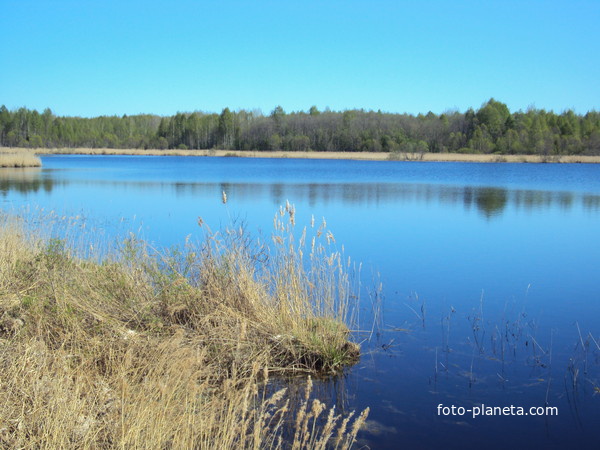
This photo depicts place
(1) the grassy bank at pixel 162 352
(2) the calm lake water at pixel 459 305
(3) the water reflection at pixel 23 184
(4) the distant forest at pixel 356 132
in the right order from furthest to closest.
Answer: (4) the distant forest at pixel 356 132 → (3) the water reflection at pixel 23 184 → (2) the calm lake water at pixel 459 305 → (1) the grassy bank at pixel 162 352

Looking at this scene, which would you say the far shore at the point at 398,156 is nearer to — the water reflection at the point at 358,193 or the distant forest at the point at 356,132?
the distant forest at the point at 356,132

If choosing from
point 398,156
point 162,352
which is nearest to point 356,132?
point 398,156

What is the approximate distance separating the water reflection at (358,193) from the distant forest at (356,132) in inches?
1451

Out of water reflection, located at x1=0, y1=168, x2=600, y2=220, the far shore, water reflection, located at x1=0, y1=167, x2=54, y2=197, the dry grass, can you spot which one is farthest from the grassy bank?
the far shore

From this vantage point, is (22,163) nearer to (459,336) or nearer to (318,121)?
(459,336)

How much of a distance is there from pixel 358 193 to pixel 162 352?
15784 millimetres

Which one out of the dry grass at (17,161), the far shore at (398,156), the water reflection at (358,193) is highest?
the far shore at (398,156)

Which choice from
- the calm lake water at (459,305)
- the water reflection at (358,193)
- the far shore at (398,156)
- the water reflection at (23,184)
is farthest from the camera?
the far shore at (398,156)

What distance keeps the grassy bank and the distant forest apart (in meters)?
54.3

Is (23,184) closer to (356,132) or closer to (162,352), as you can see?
(162,352)


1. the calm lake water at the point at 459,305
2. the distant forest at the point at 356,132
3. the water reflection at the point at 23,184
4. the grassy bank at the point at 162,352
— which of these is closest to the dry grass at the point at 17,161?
the water reflection at the point at 23,184

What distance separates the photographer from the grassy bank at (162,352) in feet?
9.21

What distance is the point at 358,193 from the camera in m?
19.4

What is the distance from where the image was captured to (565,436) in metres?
3.73
